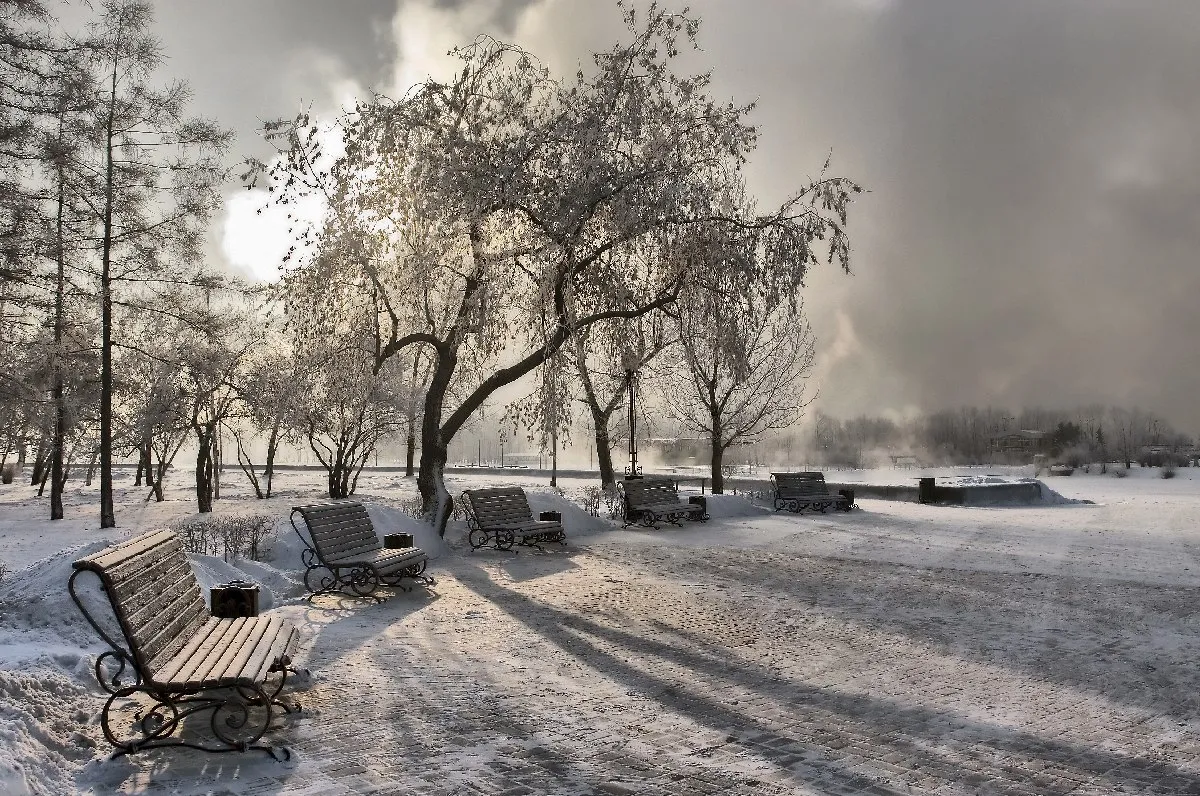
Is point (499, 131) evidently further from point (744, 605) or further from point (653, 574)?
→ point (744, 605)

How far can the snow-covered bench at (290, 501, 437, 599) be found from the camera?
31.7ft

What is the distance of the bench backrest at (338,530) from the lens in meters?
9.67

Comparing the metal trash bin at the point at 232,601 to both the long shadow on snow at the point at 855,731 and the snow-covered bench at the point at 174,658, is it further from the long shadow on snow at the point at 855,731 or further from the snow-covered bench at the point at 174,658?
the long shadow on snow at the point at 855,731

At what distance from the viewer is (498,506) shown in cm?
1463

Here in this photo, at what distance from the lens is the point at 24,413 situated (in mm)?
13719

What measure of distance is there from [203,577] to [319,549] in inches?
48.6

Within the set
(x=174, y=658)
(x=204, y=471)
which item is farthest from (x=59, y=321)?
(x=174, y=658)

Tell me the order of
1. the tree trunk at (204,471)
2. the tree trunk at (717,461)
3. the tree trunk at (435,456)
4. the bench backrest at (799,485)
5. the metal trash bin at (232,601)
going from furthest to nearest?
1. the tree trunk at (717,461)
2. the tree trunk at (204,471)
3. the bench backrest at (799,485)
4. the tree trunk at (435,456)
5. the metal trash bin at (232,601)

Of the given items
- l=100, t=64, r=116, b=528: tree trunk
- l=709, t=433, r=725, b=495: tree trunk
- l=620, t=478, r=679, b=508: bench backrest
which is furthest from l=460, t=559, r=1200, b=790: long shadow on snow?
l=709, t=433, r=725, b=495: tree trunk

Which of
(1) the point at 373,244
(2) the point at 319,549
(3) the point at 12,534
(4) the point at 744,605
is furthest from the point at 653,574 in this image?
(3) the point at 12,534

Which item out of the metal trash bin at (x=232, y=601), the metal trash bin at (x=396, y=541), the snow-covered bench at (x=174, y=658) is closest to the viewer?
the snow-covered bench at (x=174, y=658)

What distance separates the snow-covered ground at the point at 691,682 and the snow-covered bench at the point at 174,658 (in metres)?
0.20

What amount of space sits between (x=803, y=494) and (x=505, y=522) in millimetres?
11353

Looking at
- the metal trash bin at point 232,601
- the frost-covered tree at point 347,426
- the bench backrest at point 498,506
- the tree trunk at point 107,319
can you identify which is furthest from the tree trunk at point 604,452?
the metal trash bin at point 232,601
